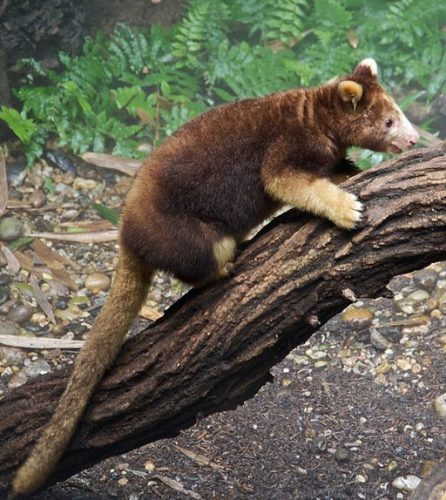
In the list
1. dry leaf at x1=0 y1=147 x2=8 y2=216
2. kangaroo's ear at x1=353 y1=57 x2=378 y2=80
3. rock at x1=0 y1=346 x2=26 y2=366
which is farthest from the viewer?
dry leaf at x1=0 y1=147 x2=8 y2=216

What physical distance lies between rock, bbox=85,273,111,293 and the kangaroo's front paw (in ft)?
10.6

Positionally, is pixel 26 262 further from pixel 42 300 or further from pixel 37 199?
pixel 37 199

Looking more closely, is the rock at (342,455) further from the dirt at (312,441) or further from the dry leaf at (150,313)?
the dry leaf at (150,313)

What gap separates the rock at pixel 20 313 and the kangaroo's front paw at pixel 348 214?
10.6 feet

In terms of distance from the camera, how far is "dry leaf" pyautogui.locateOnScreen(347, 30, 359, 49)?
7832mm

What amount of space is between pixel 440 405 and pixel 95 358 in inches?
89.9

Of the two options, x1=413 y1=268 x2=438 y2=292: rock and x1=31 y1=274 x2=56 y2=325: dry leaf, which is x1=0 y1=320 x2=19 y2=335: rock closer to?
x1=31 y1=274 x2=56 y2=325: dry leaf

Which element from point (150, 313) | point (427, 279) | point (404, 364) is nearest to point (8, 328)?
point (150, 313)

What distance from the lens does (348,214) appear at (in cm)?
330

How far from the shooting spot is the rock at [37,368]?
17.8 feet

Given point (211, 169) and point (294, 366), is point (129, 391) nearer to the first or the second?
point (211, 169)

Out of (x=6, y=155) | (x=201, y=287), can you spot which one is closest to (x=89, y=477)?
(x=201, y=287)

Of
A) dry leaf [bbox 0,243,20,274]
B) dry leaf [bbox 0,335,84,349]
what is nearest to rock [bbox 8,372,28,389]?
dry leaf [bbox 0,335,84,349]

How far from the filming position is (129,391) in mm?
3873
